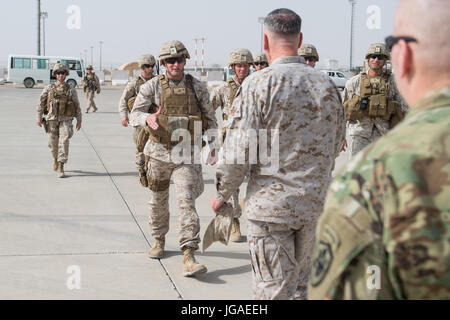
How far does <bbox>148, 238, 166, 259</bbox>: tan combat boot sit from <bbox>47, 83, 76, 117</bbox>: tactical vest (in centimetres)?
455

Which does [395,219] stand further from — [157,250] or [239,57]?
[239,57]

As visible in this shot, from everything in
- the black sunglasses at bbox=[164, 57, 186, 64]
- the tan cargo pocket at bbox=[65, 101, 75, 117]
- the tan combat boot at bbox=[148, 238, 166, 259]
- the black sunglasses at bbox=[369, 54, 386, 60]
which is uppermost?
the black sunglasses at bbox=[369, 54, 386, 60]

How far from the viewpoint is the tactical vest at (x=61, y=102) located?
9180mm

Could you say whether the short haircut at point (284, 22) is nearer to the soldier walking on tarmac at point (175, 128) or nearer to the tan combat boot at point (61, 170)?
the soldier walking on tarmac at point (175, 128)

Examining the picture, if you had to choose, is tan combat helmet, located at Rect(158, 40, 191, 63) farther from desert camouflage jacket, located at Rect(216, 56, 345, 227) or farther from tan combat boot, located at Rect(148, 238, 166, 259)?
desert camouflage jacket, located at Rect(216, 56, 345, 227)

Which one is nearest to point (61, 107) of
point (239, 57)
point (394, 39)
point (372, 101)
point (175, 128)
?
point (239, 57)

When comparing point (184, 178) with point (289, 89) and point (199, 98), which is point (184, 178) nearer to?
point (199, 98)

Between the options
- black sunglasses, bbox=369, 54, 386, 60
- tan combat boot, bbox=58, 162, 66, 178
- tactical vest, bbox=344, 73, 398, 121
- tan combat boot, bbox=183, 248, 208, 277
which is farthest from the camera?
tan combat boot, bbox=58, 162, 66, 178

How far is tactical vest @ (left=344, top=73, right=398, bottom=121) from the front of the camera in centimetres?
654

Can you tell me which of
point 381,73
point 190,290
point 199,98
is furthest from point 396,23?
point 381,73

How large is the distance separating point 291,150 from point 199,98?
2194mm

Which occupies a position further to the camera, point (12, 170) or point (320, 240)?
point (12, 170)

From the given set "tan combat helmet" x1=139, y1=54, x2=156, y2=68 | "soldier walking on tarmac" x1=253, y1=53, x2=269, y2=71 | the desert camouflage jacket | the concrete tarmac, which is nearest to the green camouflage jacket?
the desert camouflage jacket
